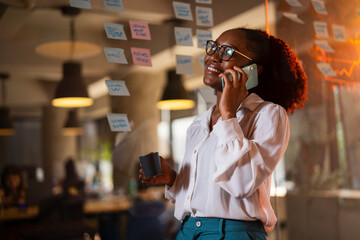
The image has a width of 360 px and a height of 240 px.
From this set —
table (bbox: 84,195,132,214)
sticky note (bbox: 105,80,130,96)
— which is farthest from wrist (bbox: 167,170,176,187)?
table (bbox: 84,195,132,214)

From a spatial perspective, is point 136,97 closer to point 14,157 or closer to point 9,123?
point 9,123

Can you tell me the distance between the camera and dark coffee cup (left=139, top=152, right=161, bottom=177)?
152 centimetres

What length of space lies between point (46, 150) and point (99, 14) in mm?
1774

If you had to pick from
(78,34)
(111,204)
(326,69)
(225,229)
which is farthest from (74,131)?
(225,229)

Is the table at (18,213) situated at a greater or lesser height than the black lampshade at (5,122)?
lesser

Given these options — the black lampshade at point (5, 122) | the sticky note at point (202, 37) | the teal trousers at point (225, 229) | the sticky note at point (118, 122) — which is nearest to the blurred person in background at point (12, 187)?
the black lampshade at point (5, 122)

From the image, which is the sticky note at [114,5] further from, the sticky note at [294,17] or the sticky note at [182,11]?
the sticky note at [294,17]

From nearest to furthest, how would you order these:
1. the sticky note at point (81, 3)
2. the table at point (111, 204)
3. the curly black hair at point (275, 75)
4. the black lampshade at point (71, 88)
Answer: the curly black hair at point (275, 75)
the sticky note at point (81, 3)
the black lampshade at point (71, 88)
the table at point (111, 204)

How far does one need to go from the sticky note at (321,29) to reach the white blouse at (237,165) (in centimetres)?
127

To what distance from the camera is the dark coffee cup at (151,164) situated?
1518 millimetres

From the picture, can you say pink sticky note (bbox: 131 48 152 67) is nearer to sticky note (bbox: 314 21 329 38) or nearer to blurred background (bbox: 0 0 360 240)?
blurred background (bbox: 0 0 360 240)

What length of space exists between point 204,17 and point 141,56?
1.45 ft

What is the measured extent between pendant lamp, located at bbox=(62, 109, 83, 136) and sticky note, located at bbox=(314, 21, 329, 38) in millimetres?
1898

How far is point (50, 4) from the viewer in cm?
196
